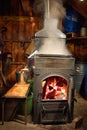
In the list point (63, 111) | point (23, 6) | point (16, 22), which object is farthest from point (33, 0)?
point (63, 111)

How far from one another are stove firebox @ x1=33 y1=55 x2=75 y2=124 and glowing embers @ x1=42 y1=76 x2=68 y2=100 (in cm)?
21

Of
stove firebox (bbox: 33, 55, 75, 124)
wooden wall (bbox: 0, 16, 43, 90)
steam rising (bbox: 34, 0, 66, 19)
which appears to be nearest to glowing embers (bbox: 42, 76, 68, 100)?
stove firebox (bbox: 33, 55, 75, 124)

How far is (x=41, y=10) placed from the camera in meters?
7.46

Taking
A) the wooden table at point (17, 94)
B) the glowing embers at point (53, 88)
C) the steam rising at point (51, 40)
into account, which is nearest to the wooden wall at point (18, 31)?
the steam rising at point (51, 40)

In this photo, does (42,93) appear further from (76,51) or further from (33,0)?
(33,0)

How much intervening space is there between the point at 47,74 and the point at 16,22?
13.3 feet

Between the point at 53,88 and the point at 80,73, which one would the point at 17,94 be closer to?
the point at 53,88

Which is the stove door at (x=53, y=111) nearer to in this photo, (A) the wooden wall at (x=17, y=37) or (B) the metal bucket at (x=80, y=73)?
(B) the metal bucket at (x=80, y=73)

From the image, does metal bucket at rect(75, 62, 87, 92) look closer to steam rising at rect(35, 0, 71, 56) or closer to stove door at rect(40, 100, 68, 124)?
steam rising at rect(35, 0, 71, 56)

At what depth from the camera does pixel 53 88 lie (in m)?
4.71

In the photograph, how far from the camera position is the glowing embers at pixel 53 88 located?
4.67 m

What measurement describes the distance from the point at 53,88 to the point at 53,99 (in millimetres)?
368

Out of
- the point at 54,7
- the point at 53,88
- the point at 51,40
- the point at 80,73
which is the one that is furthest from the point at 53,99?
the point at 80,73

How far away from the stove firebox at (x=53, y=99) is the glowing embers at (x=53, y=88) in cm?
21
